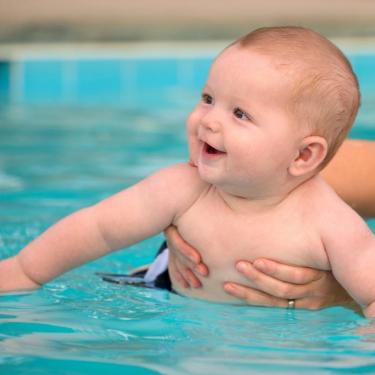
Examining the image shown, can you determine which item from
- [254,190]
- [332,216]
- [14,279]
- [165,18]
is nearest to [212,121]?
[254,190]

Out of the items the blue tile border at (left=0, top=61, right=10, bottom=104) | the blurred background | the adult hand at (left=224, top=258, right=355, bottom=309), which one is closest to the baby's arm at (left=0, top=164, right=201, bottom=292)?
the adult hand at (left=224, top=258, right=355, bottom=309)

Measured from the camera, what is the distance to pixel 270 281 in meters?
2.42

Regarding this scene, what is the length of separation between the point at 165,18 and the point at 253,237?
7936 mm

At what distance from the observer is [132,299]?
101 inches

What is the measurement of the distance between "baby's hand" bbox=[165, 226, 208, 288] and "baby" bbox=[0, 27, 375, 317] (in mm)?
17

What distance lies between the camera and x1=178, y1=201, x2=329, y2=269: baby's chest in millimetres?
2391

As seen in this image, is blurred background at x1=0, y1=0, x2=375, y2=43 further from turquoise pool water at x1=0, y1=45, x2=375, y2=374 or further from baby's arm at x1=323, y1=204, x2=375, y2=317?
baby's arm at x1=323, y1=204, x2=375, y2=317

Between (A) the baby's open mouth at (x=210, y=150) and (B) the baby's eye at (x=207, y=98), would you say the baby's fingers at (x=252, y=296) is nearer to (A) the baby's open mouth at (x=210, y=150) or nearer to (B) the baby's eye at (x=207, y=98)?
(A) the baby's open mouth at (x=210, y=150)

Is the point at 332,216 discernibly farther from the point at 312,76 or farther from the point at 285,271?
the point at 312,76

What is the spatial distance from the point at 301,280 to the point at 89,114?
4677mm

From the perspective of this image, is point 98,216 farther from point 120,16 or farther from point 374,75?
point 120,16

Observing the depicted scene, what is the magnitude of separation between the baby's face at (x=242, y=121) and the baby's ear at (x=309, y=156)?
2 cm

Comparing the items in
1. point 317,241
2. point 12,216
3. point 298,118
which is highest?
point 298,118

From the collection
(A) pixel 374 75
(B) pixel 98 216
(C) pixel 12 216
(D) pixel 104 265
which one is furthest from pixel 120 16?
(B) pixel 98 216
